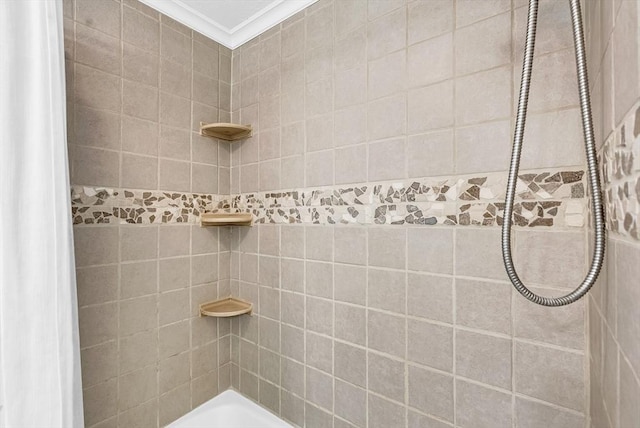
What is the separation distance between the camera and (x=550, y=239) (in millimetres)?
750

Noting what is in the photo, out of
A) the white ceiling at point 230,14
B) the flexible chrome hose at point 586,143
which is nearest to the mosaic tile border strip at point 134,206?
the white ceiling at point 230,14

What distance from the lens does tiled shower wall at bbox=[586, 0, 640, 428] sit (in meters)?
0.34

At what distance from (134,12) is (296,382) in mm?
1743

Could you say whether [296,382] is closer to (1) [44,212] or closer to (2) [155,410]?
(2) [155,410]

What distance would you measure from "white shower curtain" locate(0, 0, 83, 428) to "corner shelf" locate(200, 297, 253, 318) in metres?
0.63

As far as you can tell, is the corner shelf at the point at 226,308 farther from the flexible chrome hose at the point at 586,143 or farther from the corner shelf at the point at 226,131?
the flexible chrome hose at the point at 586,143

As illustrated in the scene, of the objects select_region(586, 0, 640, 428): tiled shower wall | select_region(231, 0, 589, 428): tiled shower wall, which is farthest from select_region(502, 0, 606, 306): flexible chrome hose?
select_region(231, 0, 589, 428): tiled shower wall

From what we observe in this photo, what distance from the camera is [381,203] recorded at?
1.04 metres

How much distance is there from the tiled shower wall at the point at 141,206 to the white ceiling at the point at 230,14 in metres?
0.05

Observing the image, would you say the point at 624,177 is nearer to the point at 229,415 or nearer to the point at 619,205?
the point at 619,205

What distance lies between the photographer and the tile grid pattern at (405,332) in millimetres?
758

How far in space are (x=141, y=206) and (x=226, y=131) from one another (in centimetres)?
55

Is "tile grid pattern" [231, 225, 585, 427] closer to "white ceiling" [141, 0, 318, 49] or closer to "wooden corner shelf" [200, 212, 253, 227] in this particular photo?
"wooden corner shelf" [200, 212, 253, 227]

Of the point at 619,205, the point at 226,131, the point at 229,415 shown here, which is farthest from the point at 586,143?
the point at 229,415
